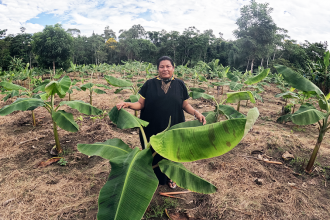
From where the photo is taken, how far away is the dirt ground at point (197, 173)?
228 cm

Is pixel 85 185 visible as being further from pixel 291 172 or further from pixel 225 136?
pixel 291 172

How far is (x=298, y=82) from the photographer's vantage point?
9.08 feet

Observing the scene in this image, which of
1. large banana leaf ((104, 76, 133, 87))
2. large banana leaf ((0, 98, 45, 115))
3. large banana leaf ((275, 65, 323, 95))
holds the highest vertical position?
large banana leaf ((275, 65, 323, 95))

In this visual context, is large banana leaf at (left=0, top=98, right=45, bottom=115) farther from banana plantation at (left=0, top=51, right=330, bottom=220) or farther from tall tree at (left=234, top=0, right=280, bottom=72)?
tall tree at (left=234, top=0, right=280, bottom=72)

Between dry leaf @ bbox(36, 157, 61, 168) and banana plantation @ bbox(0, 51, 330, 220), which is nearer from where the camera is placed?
banana plantation @ bbox(0, 51, 330, 220)

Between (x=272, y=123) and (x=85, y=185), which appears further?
(x=272, y=123)

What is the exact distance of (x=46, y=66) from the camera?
19422 millimetres

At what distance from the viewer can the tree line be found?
62.1 ft

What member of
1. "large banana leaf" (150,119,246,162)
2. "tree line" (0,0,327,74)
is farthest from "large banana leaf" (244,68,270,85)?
"tree line" (0,0,327,74)

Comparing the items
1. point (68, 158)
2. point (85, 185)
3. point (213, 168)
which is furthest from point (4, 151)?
point (213, 168)

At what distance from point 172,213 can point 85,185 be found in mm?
A: 1421

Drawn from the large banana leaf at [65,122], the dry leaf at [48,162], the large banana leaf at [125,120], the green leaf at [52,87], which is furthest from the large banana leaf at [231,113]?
the dry leaf at [48,162]

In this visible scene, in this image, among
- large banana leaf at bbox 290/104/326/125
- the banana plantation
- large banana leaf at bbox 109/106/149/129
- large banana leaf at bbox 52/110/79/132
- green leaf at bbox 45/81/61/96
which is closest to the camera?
the banana plantation

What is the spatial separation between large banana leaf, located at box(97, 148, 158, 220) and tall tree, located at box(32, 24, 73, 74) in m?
20.8
